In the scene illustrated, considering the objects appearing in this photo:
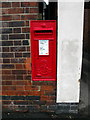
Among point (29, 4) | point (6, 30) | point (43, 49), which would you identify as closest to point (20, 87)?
point (43, 49)

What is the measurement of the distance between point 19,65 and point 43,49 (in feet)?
1.78

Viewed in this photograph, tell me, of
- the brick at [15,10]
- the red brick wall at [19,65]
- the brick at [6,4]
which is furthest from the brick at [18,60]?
the brick at [6,4]

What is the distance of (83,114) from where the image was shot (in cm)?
318

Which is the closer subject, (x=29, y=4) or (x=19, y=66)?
(x=29, y=4)

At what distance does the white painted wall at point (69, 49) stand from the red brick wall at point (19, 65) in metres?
0.23

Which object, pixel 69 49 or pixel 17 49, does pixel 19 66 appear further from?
pixel 69 49

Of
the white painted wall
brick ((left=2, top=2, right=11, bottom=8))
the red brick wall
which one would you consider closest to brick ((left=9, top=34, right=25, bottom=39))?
the red brick wall

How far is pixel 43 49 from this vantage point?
2.95m

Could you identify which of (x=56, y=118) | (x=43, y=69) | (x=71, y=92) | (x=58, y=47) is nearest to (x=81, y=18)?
(x=58, y=47)

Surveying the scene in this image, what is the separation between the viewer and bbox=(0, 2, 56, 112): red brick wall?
2.91 metres

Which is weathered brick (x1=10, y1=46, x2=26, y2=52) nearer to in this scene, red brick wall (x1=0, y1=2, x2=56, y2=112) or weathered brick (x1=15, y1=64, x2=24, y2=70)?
red brick wall (x1=0, y1=2, x2=56, y2=112)

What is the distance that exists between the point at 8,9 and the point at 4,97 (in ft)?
5.35

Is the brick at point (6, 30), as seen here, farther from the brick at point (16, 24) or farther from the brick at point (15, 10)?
the brick at point (15, 10)

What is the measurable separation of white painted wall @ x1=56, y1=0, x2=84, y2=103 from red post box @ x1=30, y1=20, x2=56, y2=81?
0.11m
